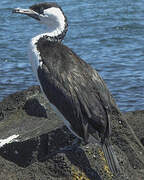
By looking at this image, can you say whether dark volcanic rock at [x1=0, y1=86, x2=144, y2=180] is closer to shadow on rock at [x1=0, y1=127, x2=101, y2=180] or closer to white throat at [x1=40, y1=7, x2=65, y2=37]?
shadow on rock at [x1=0, y1=127, x2=101, y2=180]

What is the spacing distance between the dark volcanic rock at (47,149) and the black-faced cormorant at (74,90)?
0.17 meters

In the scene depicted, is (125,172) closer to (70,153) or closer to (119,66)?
(70,153)

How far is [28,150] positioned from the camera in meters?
5.77

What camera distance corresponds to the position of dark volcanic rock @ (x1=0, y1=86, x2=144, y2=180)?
17.1 ft

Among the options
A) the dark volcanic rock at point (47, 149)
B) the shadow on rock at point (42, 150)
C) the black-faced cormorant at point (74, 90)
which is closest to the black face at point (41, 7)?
the black-faced cormorant at point (74, 90)

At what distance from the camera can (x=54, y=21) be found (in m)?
6.70

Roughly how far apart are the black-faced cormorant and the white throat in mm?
155

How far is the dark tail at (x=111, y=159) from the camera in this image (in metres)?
5.21

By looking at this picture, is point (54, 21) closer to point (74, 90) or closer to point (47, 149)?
point (74, 90)

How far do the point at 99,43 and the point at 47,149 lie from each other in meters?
8.68

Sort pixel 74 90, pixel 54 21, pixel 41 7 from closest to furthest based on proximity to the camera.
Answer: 1. pixel 74 90
2. pixel 54 21
3. pixel 41 7

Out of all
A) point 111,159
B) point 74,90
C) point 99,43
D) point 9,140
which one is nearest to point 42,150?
point 9,140

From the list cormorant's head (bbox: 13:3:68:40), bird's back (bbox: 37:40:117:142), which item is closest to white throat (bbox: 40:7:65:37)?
cormorant's head (bbox: 13:3:68:40)

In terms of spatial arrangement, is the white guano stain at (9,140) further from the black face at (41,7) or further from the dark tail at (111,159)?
the black face at (41,7)
